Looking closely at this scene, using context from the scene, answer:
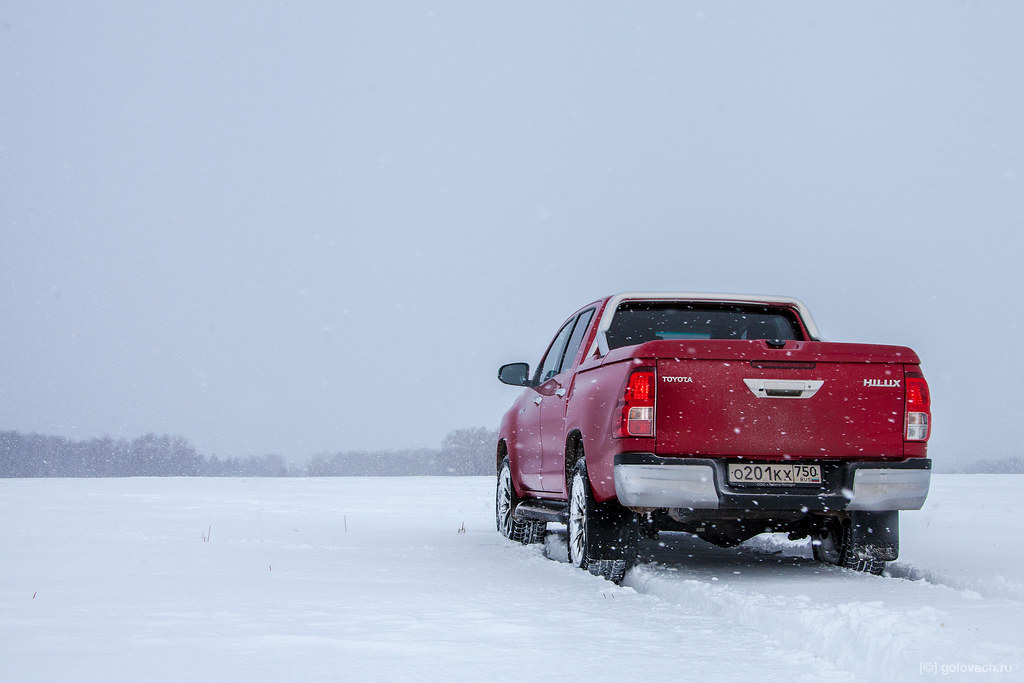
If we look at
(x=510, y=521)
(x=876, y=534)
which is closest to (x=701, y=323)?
(x=876, y=534)

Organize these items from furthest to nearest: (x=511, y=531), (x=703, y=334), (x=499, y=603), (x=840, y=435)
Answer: (x=511, y=531) → (x=703, y=334) → (x=840, y=435) → (x=499, y=603)

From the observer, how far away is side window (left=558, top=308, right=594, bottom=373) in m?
7.63

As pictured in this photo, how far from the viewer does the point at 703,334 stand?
7.46 metres

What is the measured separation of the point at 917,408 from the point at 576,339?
9.13ft

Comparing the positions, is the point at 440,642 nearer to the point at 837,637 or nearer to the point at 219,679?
the point at 219,679

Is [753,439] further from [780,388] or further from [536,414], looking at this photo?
[536,414]

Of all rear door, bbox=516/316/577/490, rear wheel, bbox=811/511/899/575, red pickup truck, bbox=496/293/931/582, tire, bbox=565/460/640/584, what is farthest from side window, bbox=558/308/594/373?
rear wheel, bbox=811/511/899/575

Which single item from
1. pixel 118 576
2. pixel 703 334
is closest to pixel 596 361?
pixel 703 334

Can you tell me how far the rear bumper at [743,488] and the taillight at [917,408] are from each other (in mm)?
216

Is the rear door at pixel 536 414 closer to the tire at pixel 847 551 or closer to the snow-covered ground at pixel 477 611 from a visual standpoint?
the snow-covered ground at pixel 477 611

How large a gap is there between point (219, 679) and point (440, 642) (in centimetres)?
98

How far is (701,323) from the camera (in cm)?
746

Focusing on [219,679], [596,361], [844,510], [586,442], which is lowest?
[219,679]

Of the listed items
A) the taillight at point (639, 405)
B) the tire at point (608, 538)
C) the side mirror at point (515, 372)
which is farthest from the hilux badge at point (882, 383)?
the side mirror at point (515, 372)
